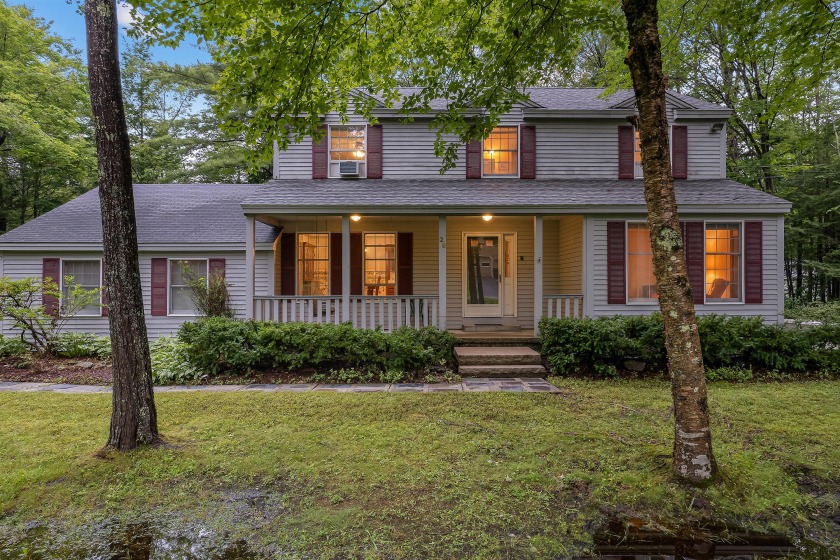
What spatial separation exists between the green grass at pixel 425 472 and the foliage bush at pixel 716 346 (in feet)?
5.44

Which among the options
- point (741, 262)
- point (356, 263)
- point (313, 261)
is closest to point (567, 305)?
point (741, 262)

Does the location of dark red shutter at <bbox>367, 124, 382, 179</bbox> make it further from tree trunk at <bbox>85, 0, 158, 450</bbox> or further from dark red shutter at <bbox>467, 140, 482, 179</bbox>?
tree trunk at <bbox>85, 0, 158, 450</bbox>

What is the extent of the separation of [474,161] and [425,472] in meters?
7.79

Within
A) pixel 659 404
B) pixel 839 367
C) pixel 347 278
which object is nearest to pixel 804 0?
pixel 659 404

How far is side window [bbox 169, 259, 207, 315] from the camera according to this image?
10.7 meters

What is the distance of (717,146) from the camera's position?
9836 mm

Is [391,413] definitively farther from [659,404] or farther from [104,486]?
[659,404]

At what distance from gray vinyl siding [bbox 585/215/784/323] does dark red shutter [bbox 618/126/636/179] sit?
1.80 metres

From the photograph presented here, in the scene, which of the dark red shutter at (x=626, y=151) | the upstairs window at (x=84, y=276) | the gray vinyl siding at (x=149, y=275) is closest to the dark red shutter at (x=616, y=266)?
the dark red shutter at (x=626, y=151)

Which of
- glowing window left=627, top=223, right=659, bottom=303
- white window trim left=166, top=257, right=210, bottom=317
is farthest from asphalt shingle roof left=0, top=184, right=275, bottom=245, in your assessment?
glowing window left=627, top=223, right=659, bottom=303

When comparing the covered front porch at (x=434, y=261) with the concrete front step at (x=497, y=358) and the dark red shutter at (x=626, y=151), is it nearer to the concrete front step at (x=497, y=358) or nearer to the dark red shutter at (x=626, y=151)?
the dark red shutter at (x=626, y=151)

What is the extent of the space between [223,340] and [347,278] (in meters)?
2.43

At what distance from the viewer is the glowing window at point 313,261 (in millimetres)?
10211

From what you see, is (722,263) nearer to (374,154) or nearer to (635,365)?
(635,365)
